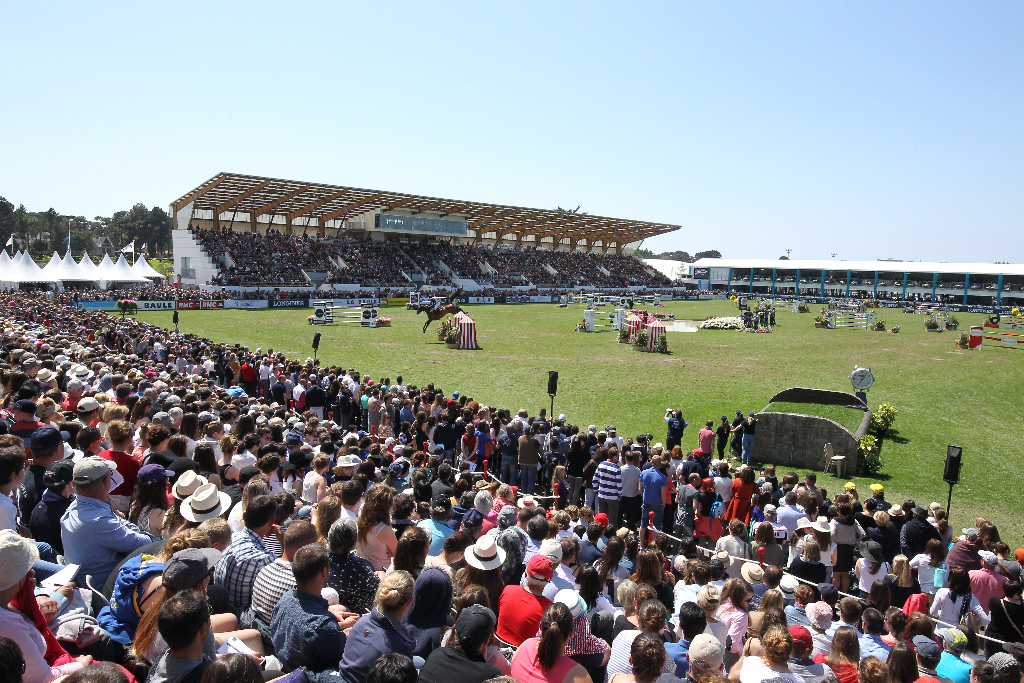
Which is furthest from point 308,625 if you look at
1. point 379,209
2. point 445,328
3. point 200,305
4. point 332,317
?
point 379,209

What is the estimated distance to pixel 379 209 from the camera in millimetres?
63500

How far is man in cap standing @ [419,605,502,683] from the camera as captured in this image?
292 cm

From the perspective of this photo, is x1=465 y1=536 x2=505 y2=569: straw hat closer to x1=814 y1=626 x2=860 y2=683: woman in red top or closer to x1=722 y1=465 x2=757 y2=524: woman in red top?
x1=814 y1=626 x2=860 y2=683: woman in red top

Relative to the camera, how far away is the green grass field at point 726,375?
1246 centimetres

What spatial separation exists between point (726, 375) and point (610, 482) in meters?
13.5

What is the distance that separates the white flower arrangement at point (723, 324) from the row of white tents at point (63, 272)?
41.9 m

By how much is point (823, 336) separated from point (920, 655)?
33.5 metres

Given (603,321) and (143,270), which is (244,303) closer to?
(143,270)

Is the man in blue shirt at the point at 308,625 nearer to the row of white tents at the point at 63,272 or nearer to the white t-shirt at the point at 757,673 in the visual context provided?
the white t-shirt at the point at 757,673

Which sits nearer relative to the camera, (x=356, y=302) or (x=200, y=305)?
(x=200, y=305)

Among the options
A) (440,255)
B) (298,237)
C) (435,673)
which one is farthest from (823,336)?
(298,237)

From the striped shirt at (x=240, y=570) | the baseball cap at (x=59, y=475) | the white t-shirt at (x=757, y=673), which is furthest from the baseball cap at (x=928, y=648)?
the baseball cap at (x=59, y=475)

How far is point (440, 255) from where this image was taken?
68938 mm

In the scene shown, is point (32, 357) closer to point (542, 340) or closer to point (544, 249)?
point (542, 340)
